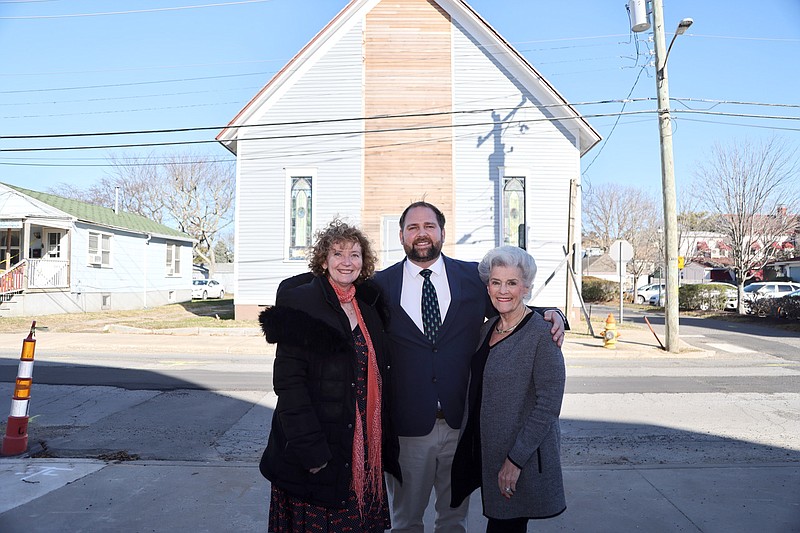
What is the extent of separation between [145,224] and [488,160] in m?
20.2

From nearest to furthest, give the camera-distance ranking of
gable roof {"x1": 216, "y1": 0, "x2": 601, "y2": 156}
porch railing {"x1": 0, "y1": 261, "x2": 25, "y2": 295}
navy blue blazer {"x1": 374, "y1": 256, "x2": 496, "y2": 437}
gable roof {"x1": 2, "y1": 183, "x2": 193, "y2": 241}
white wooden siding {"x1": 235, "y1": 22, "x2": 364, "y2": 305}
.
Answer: navy blue blazer {"x1": 374, "y1": 256, "x2": 496, "y2": 437} → gable roof {"x1": 216, "y1": 0, "x2": 601, "y2": 156} → white wooden siding {"x1": 235, "y1": 22, "x2": 364, "y2": 305} → porch railing {"x1": 0, "y1": 261, "x2": 25, "y2": 295} → gable roof {"x1": 2, "y1": 183, "x2": 193, "y2": 241}

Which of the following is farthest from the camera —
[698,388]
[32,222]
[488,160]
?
[32,222]

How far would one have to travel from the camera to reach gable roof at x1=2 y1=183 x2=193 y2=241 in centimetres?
2348

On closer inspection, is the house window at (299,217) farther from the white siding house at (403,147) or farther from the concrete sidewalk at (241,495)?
the concrete sidewalk at (241,495)

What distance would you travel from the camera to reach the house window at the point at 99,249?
24.7 m

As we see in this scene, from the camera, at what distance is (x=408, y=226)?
11.0ft

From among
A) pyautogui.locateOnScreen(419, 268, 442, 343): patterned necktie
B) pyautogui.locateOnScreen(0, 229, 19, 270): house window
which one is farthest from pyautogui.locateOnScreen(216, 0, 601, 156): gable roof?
pyautogui.locateOnScreen(419, 268, 442, 343): patterned necktie

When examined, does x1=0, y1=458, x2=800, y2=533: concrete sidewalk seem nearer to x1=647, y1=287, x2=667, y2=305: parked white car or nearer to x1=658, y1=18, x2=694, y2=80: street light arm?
x1=658, y1=18, x2=694, y2=80: street light arm

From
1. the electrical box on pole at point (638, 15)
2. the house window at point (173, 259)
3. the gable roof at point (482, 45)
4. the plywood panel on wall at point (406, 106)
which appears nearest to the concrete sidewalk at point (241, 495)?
the electrical box on pole at point (638, 15)

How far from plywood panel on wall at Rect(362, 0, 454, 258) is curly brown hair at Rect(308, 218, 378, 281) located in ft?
51.3

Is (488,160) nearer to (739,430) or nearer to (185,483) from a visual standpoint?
(739,430)

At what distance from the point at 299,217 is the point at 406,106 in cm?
524

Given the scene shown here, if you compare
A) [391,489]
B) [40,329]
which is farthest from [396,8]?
[391,489]

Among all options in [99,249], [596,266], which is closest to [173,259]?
[99,249]
